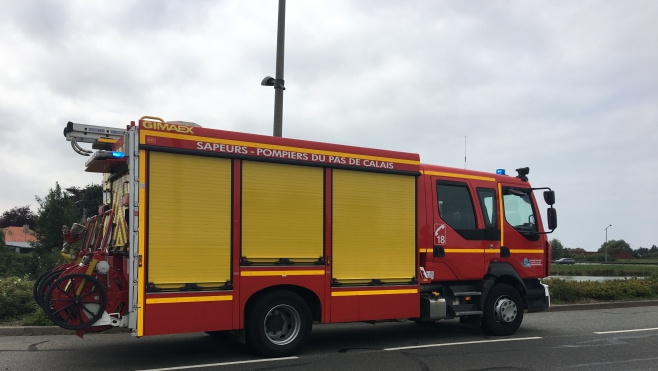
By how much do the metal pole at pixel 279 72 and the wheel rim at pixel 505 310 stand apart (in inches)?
202

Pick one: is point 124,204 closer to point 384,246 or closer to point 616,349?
point 384,246

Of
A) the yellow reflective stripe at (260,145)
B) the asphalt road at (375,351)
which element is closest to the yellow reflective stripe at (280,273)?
the asphalt road at (375,351)

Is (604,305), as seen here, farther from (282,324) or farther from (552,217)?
(282,324)

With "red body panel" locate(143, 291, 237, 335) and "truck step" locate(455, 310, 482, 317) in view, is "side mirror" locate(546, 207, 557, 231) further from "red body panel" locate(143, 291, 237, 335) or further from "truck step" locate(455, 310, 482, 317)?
"red body panel" locate(143, 291, 237, 335)

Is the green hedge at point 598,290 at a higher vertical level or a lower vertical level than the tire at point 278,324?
lower

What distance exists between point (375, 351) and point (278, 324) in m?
1.60

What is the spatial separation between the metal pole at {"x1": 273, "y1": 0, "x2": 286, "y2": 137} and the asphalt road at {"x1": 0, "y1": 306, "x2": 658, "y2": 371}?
3974 mm

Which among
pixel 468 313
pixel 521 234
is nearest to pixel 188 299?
pixel 468 313

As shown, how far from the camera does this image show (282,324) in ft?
25.6

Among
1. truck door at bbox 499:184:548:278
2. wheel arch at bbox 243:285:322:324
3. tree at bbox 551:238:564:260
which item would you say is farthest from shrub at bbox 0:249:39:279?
tree at bbox 551:238:564:260

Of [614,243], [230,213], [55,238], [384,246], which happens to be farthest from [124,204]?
[614,243]

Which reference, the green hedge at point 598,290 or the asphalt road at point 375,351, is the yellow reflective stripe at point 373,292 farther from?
the green hedge at point 598,290

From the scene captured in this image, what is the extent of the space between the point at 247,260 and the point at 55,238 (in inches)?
912

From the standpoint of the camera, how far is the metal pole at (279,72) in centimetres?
1109
